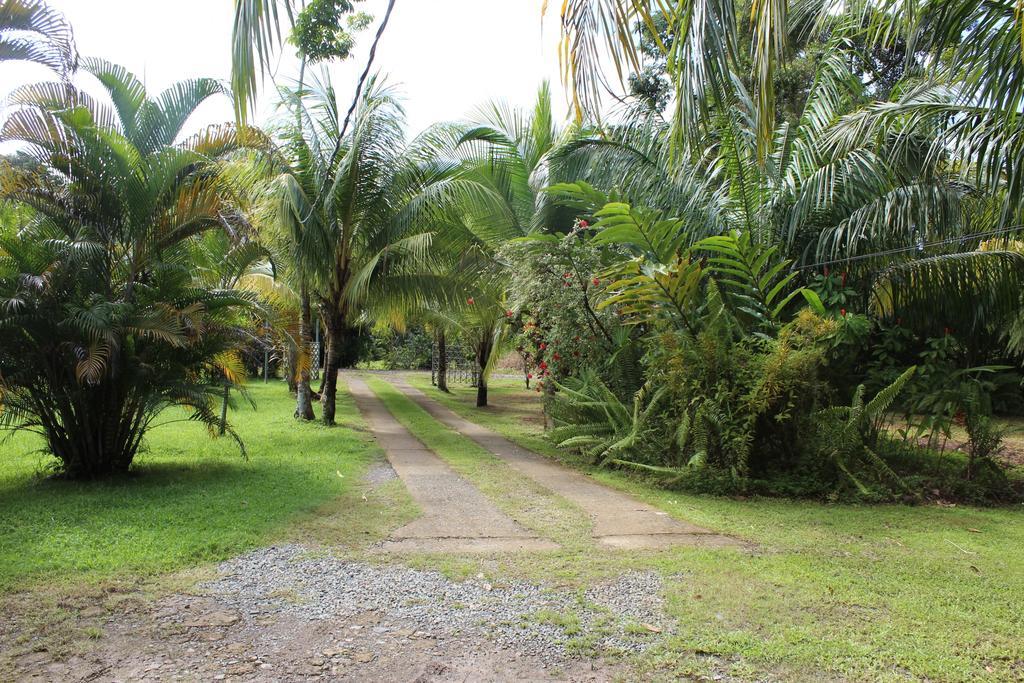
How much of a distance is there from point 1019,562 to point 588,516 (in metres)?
3.23

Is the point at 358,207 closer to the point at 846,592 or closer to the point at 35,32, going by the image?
the point at 35,32

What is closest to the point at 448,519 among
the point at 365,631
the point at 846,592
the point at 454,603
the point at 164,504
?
the point at 454,603

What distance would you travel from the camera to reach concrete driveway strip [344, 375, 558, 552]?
18.2 ft

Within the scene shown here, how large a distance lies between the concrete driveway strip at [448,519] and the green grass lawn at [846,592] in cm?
63

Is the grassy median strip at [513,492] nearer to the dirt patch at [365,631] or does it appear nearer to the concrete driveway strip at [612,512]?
the concrete driveway strip at [612,512]

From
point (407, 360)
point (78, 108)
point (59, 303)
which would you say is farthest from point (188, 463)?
point (407, 360)

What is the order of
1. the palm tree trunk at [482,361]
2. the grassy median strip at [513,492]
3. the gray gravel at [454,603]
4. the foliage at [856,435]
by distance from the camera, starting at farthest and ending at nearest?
the palm tree trunk at [482,361] < the foliage at [856,435] < the grassy median strip at [513,492] < the gray gravel at [454,603]

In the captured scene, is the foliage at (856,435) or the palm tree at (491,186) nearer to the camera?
the foliage at (856,435)

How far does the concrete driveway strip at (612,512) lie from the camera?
582 cm

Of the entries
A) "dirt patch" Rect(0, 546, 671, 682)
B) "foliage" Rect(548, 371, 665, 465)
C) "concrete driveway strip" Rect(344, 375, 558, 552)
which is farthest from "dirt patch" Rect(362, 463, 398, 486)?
"dirt patch" Rect(0, 546, 671, 682)

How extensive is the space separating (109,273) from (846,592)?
742 centimetres

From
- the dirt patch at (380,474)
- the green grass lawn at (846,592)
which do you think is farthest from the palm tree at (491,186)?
the green grass lawn at (846,592)

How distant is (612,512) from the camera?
268 inches

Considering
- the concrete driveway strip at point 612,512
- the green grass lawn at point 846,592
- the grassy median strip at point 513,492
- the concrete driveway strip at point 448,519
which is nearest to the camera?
the green grass lawn at point 846,592
